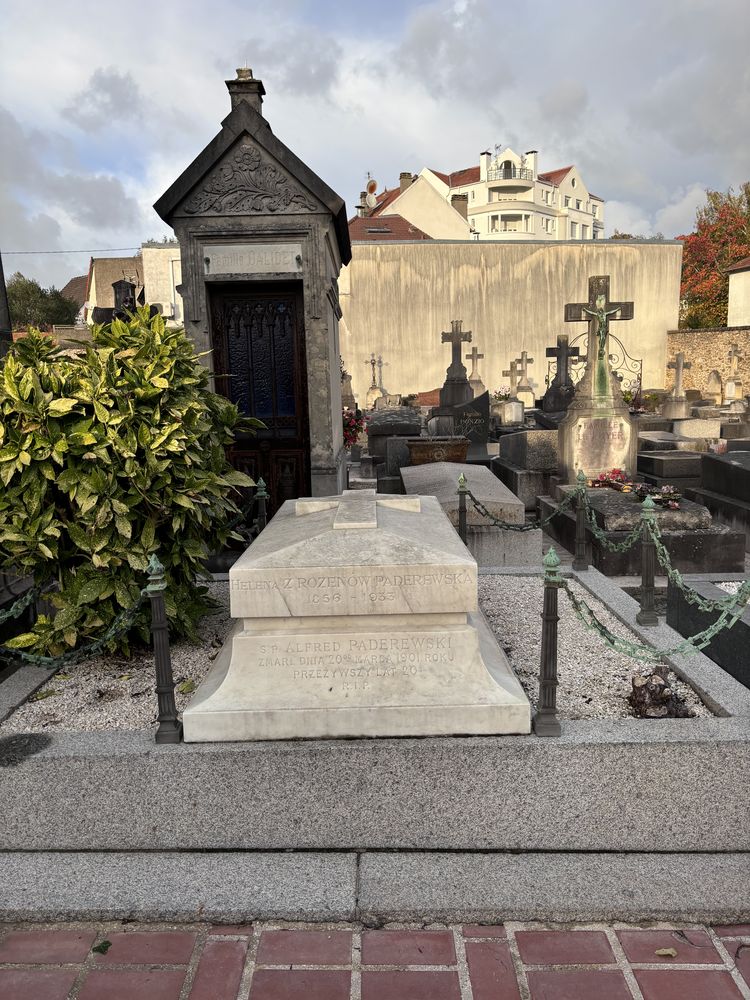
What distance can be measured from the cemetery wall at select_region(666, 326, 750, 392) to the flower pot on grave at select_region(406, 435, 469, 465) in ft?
78.6

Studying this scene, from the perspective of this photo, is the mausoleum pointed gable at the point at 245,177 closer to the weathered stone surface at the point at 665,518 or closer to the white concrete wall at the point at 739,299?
the weathered stone surface at the point at 665,518

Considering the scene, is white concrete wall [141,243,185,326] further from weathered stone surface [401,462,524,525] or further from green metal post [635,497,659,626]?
green metal post [635,497,659,626]

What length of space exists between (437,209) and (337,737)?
39812mm

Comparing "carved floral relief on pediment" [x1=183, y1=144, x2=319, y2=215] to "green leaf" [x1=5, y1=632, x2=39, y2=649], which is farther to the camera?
"carved floral relief on pediment" [x1=183, y1=144, x2=319, y2=215]

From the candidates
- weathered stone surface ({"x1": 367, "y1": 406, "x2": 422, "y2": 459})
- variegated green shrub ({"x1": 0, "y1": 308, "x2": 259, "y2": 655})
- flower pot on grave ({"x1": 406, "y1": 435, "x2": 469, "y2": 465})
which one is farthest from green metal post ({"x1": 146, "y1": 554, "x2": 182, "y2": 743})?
weathered stone surface ({"x1": 367, "y1": 406, "x2": 422, "y2": 459})

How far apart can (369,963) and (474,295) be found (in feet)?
97.6

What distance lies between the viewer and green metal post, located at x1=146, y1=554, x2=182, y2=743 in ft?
10.9

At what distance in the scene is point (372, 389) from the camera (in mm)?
29125

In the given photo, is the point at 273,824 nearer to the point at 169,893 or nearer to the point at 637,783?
the point at 169,893

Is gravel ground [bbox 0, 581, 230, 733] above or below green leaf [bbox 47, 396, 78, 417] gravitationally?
below

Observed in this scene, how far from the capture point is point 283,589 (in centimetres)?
338

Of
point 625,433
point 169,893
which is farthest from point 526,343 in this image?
point 169,893

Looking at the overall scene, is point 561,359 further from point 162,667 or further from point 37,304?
point 37,304

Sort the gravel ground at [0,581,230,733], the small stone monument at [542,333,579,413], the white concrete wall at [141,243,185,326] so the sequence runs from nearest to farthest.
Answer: the gravel ground at [0,581,230,733] < the small stone monument at [542,333,579,413] < the white concrete wall at [141,243,185,326]
